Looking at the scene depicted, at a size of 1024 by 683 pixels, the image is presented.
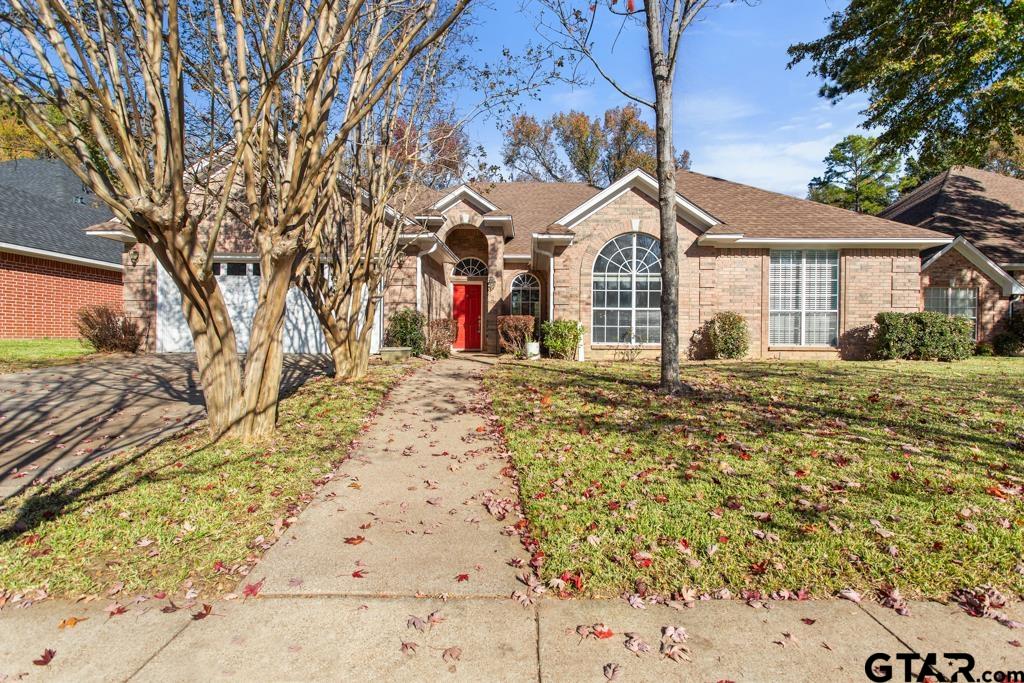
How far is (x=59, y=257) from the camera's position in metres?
18.6

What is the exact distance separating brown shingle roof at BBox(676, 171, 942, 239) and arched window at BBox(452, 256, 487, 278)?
6886 millimetres

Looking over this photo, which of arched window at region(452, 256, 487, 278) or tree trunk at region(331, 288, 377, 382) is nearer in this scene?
tree trunk at region(331, 288, 377, 382)

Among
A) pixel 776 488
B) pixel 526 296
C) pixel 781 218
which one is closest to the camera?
pixel 776 488

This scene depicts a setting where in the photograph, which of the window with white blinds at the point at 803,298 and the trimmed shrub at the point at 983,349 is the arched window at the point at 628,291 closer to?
the window with white blinds at the point at 803,298

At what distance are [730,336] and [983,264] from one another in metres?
9.14

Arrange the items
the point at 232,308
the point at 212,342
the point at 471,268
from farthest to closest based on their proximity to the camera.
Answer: the point at 471,268 < the point at 232,308 < the point at 212,342

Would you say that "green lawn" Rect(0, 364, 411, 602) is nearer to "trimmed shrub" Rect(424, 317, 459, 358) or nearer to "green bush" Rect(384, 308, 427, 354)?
"green bush" Rect(384, 308, 427, 354)

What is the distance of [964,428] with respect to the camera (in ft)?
21.5

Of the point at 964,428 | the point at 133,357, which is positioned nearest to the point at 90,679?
the point at 964,428

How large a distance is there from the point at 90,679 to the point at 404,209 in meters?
9.48

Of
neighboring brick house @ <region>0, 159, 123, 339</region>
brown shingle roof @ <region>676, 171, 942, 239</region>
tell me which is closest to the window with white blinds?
brown shingle roof @ <region>676, 171, 942, 239</region>

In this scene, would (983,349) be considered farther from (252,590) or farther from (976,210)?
(252,590)

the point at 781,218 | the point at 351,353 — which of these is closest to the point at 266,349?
the point at 351,353

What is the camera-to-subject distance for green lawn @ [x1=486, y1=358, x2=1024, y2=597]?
3.43 m
